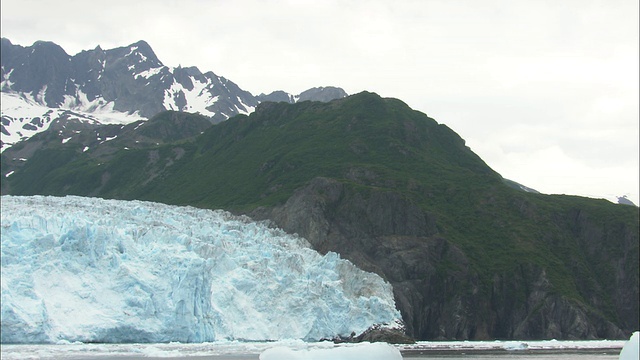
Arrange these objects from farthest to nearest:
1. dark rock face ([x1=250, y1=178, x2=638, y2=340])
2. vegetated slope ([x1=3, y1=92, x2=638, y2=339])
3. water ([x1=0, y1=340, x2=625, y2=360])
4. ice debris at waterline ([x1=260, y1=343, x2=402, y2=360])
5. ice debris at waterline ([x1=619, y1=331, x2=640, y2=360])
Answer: vegetated slope ([x1=3, y1=92, x2=638, y2=339]), dark rock face ([x1=250, y1=178, x2=638, y2=340]), water ([x1=0, y1=340, x2=625, y2=360]), ice debris at waterline ([x1=260, y1=343, x2=402, y2=360]), ice debris at waterline ([x1=619, y1=331, x2=640, y2=360])

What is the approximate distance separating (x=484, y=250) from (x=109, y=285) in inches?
2626

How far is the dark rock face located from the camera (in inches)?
4026

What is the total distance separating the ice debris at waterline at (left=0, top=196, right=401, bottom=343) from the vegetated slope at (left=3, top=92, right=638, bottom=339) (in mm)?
20080

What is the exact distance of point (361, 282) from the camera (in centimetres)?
8369

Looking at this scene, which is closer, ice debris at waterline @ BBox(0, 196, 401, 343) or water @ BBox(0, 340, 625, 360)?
water @ BBox(0, 340, 625, 360)

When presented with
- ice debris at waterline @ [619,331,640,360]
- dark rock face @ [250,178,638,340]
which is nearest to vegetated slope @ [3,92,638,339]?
dark rock face @ [250,178,638,340]

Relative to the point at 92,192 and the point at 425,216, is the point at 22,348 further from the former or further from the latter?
the point at 92,192

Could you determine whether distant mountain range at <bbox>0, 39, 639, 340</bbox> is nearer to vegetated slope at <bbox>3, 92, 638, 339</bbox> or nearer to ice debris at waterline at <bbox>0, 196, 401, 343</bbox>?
vegetated slope at <bbox>3, 92, 638, 339</bbox>

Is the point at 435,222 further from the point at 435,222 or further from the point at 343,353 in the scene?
the point at 343,353

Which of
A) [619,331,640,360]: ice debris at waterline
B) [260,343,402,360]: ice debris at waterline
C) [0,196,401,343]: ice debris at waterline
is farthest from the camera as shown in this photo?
[0,196,401,343]: ice debris at waterline

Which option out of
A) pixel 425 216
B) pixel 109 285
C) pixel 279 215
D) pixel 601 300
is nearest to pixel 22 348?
pixel 109 285

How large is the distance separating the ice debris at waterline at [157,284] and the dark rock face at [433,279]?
58.0 feet

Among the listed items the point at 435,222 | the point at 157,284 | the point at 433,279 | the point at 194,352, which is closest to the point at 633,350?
the point at 194,352

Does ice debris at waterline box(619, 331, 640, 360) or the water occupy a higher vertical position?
ice debris at waterline box(619, 331, 640, 360)
